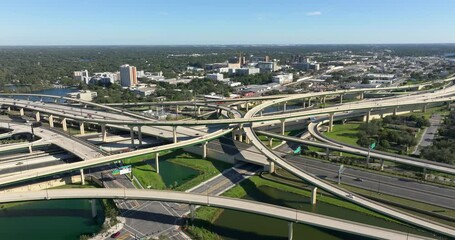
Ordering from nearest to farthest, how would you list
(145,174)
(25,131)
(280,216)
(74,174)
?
1. (280,216)
2. (74,174)
3. (145,174)
4. (25,131)

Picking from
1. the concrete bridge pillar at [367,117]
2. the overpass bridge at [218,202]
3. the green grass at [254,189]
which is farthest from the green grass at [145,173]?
the concrete bridge pillar at [367,117]

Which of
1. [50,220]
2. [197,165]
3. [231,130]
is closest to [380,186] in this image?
[197,165]

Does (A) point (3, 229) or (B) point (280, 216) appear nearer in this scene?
(B) point (280, 216)

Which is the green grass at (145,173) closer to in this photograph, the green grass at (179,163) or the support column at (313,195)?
the green grass at (179,163)

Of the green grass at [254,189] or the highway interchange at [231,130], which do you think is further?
the green grass at [254,189]

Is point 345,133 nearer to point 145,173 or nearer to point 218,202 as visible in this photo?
point 145,173

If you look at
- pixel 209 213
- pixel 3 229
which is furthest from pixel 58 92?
pixel 209 213

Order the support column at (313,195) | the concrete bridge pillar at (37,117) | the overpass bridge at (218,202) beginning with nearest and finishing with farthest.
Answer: the overpass bridge at (218,202)
the support column at (313,195)
the concrete bridge pillar at (37,117)

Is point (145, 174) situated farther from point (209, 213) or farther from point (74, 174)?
point (209, 213)
